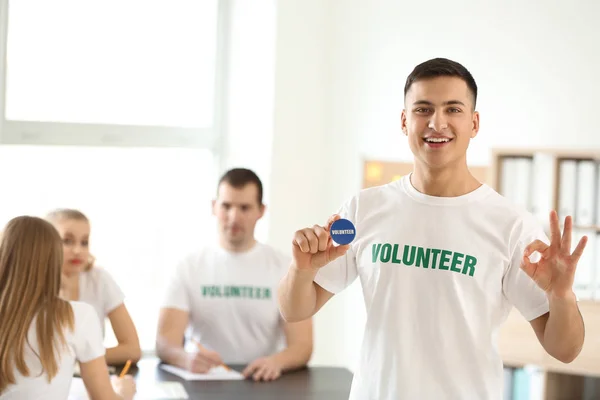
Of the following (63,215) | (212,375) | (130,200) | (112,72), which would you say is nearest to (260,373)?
(212,375)

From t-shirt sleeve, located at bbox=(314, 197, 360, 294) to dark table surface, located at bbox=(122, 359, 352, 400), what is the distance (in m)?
1.01

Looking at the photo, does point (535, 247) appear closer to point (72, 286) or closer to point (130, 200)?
point (72, 286)

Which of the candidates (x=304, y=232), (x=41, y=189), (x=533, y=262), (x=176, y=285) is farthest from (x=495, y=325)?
(x=41, y=189)

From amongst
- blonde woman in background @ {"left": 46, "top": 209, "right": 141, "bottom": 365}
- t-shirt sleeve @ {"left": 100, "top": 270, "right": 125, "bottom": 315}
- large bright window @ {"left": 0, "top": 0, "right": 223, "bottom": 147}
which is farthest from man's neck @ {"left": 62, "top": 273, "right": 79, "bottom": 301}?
large bright window @ {"left": 0, "top": 0, "right": 223, "bottom": 147}

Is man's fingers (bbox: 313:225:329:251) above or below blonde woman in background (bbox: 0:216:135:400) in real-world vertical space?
above

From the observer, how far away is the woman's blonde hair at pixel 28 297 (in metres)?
2.41

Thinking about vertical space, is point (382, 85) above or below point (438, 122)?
above

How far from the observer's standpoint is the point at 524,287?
1921mm

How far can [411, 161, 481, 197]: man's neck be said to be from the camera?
2027mm

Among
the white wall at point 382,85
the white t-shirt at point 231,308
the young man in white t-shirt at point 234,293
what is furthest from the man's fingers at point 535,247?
the white wall at point 382,85

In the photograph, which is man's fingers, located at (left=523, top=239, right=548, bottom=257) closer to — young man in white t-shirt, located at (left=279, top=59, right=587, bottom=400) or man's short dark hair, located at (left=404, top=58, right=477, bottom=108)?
young man in white t-shirt, located at (left=279, top=59, right=587, bottom=400)

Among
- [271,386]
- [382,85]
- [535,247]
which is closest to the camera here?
[535,247]

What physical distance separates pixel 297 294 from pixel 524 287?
52 cm

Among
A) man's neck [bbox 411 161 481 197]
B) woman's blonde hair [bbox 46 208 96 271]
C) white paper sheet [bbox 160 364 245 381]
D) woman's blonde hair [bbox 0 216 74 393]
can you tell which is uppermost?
man's neck [bbox 411 161 481 197]
